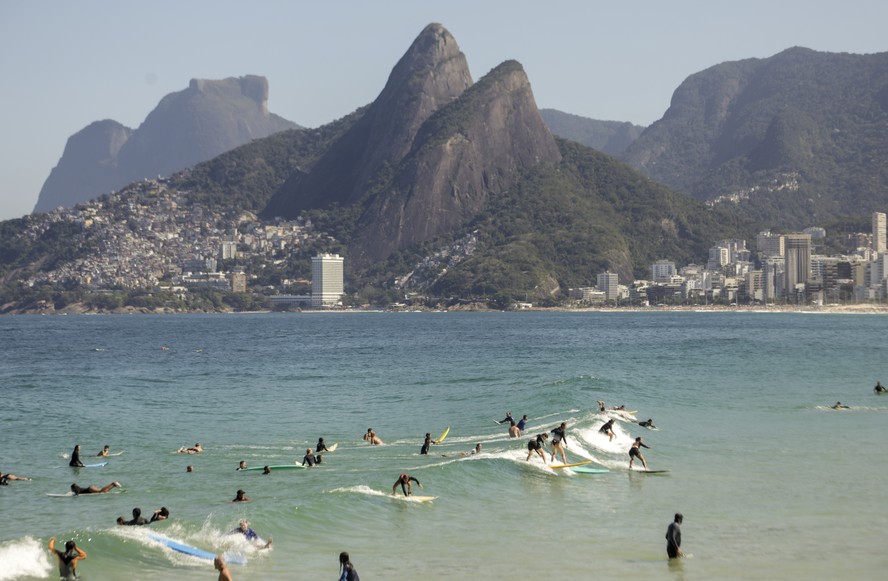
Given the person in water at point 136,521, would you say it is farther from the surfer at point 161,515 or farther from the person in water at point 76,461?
the person in water at point 76,461

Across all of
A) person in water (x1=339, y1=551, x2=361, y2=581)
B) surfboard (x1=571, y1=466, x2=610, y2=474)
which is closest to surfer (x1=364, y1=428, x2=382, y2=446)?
surfboard (x1=571, y1=466, x2=610, y2=474)

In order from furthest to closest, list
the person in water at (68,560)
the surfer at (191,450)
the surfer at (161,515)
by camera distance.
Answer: the surfer at (191,450), the surfer at (161,515), the person in water at (68,560)

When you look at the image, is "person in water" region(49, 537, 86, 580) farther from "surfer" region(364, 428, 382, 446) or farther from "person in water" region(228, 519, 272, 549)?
"surfer" region(364, 428, 382, 446)

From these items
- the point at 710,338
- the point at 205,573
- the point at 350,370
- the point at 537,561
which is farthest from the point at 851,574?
the point at 710,338

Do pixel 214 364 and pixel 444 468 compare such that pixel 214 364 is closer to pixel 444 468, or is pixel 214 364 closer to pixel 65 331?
pixel 444 468

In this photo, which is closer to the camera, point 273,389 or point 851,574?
point 851,574

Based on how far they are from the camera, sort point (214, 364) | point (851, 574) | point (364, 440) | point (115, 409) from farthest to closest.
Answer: point (214, 364) → point (115, 409) → point (364, 440) → point (851, 574)

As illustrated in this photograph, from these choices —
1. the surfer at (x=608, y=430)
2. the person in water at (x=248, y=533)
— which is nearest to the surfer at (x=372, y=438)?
the surfer at (x=608, y=430)
